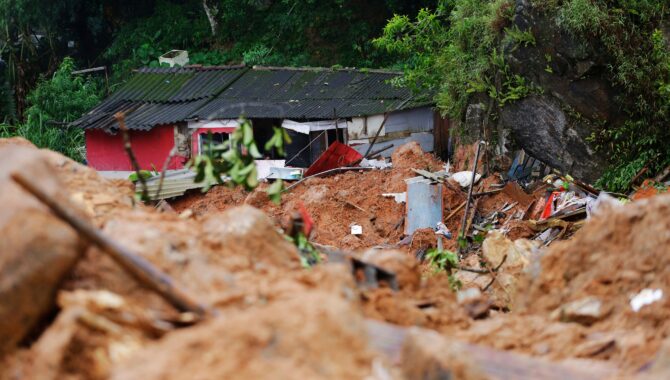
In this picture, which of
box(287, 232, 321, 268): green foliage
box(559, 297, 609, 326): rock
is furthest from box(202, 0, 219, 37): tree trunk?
box(559, 297, 609, 326): rock

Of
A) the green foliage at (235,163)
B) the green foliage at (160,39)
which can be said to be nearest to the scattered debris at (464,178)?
the green foliage at (235,163)

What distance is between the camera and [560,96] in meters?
17.5

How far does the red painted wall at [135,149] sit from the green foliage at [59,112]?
1.01 m

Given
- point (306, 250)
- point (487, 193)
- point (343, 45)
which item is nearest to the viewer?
point (306, 250)

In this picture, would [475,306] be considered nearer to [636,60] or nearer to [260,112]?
[636,60]

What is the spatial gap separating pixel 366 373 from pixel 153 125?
67.4 ft

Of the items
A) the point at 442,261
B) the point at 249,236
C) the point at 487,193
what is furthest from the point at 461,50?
the point at 249,236

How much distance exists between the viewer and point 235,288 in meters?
4.70

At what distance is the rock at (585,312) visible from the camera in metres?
5.73

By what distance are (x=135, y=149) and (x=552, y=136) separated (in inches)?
451

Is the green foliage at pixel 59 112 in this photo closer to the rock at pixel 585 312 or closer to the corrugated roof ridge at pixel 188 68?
the corrugated roof ridge at pixel 188 68

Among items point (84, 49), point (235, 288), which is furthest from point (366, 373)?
point (84, 49)

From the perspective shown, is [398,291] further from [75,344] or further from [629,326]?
[75,344]

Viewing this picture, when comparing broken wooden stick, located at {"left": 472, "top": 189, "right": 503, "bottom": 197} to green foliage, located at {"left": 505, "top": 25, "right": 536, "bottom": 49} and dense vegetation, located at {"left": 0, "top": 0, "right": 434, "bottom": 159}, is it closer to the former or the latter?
green foliage, located at {"left": 505, "top": 25, "right": 536, "bottom": 49}
